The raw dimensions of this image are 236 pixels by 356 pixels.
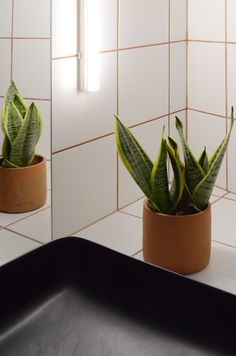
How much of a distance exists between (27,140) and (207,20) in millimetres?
684

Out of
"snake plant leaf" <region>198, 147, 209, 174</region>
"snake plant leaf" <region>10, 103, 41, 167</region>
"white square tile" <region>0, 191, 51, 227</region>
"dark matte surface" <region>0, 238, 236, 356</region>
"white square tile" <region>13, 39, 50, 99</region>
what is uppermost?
"white square tile" <region>13, 39, 50, 99</region>

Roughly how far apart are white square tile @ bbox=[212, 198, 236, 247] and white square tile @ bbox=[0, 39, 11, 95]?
1.96 feet

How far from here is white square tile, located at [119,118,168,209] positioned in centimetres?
138

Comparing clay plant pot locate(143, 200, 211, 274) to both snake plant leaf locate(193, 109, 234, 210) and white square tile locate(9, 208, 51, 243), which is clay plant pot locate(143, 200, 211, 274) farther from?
white square tile locate(9, 208, 51, 243)

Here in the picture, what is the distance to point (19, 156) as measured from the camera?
3.42ft

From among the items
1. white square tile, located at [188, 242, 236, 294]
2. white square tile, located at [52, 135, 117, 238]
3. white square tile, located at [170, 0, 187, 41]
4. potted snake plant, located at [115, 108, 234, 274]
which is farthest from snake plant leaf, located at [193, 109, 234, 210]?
white square tile, located at [170, 0, 187, 41]

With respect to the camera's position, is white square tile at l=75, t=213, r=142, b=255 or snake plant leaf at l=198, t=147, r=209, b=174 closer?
snake plant leaf at l=198, t=147, r=209, b=174

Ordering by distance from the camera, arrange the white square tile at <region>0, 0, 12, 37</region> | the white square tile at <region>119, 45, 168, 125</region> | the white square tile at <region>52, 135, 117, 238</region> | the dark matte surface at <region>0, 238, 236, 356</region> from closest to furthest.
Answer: the dark matte surface at <region>0, 238, 236, 356</region>, the white square tile at <region>0, 0, 12, 37</region>, the white square tile at <region>52, 135, 117, 238</region>, the white square tile at <region>119, 45, 168, 125</region>

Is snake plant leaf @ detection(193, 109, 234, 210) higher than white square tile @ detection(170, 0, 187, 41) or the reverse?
the reverse

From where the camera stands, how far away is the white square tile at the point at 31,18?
96 centimetres

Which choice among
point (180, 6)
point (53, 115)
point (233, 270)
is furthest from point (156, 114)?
point (233, 270)

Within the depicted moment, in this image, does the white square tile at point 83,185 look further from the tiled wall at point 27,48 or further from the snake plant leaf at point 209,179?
the snake plant leaf at point 209,179

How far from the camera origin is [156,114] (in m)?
1.44

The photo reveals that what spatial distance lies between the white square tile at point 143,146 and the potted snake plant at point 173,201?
0.31m
